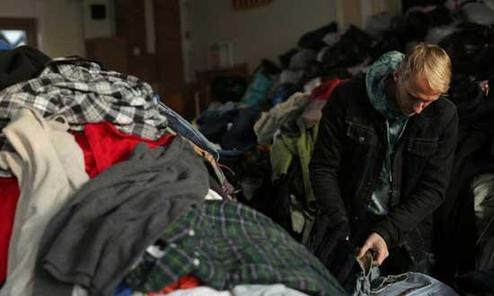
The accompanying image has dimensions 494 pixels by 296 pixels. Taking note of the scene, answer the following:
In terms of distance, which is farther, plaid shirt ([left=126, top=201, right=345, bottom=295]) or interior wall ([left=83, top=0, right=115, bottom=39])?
interior wall ([left=83, top=0, right=115, bottom=39])

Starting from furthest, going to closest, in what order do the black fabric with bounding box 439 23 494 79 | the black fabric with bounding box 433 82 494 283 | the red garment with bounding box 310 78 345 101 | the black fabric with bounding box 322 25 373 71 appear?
the black fabric with bounding box 322 25 373 71 → the red garment with bounding box 310 78 345 101 → the black fabric with bounding box 439 23 494 79 → the black fabric with bounding box 433 82 494 283

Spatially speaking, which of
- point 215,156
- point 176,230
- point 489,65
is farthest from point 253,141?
point 176,230

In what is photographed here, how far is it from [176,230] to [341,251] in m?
0.53

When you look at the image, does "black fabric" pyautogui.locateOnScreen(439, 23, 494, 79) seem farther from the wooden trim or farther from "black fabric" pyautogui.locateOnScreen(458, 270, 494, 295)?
the wooden trim

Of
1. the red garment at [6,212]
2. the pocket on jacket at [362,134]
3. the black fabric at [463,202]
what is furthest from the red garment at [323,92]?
the red garment at [6,212]

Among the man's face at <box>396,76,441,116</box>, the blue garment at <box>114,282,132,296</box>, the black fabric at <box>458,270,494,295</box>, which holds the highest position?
the man's face at <box>396,76,441,116</box>

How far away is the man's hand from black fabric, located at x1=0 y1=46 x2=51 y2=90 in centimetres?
83

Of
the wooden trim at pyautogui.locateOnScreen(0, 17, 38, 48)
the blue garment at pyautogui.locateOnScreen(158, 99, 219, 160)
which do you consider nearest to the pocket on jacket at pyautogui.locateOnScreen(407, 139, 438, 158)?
the blue garment at pyautogui.locateOnScreen(158, 99, 219, 160)

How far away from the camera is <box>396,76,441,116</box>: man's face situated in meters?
1.33

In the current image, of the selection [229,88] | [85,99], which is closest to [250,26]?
[229,88]

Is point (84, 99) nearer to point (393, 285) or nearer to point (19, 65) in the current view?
point (19, 65)

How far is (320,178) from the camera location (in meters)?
1.59

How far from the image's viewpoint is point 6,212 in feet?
2.94

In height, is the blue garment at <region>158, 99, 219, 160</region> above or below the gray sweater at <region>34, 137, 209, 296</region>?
above
